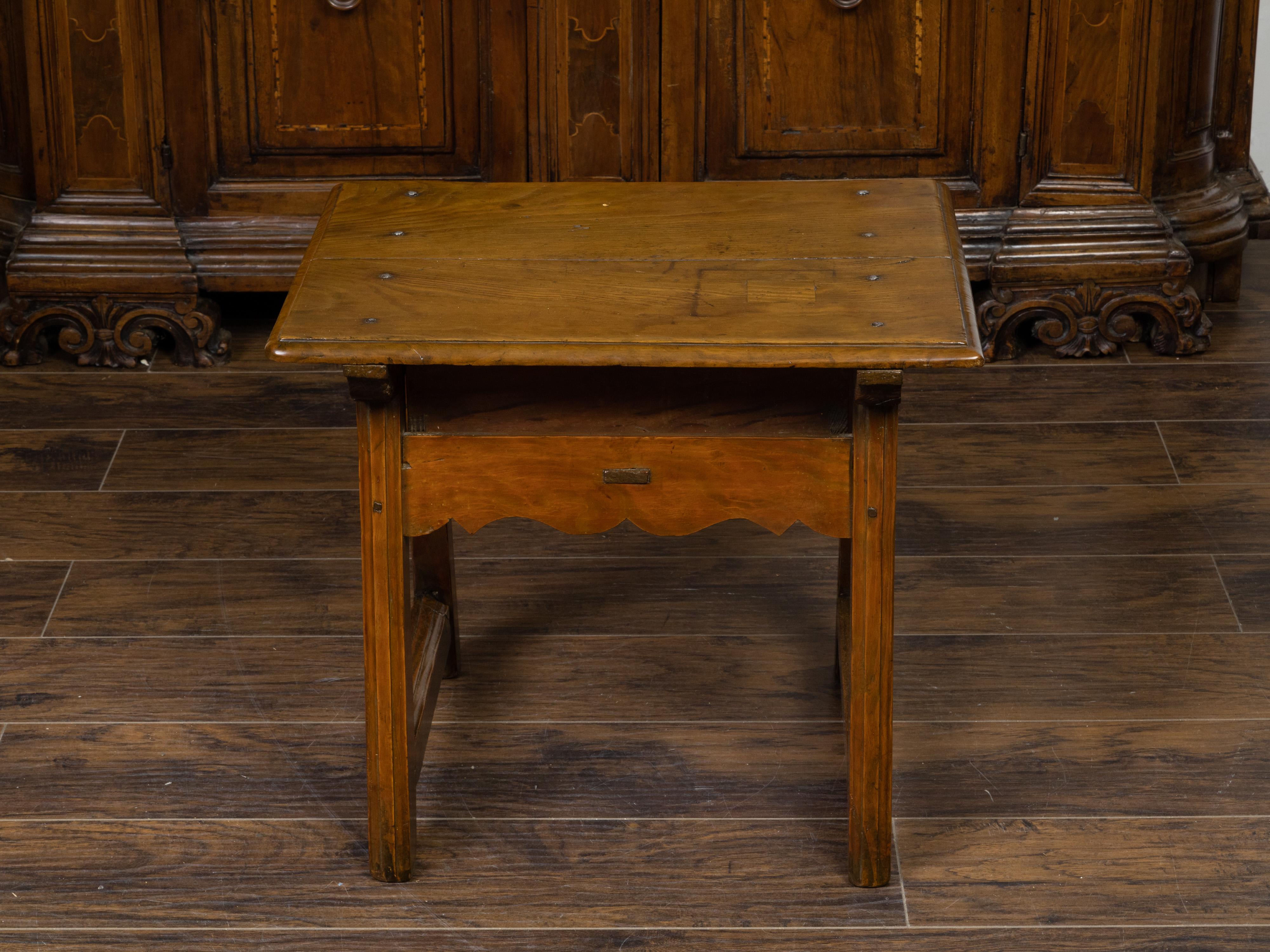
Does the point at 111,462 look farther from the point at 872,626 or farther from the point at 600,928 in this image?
the point at 872,626

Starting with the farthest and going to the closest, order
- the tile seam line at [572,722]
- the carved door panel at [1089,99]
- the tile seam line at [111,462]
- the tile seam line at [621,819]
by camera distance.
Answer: the carved door panel at [1089,99] → the tile seam line at [111,462] → the tile seam line at [572,722] → the tile seam line at [621,819]

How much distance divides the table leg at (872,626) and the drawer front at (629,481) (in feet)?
0.08

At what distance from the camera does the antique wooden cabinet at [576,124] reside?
3.03 metres

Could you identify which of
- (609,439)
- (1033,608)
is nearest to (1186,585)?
(1033,608)

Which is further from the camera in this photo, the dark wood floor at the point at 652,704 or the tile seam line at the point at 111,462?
the tile seam line at the point at 111,462

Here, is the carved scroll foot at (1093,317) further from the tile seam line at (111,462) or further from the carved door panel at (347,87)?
the tile seam line at (111,462)

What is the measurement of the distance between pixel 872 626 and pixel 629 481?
0.29m

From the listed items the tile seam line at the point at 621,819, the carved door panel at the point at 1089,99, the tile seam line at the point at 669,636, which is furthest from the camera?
the carved door panel at the point at 1089,99

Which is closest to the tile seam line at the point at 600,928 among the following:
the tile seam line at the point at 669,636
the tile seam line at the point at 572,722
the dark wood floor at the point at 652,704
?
the dark wood floor at the point at 652,704

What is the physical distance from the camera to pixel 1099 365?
3113mm

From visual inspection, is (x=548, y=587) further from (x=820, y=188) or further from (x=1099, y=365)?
(x=1099, y=365)

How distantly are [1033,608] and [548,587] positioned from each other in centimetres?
68

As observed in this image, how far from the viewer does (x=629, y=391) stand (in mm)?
1704

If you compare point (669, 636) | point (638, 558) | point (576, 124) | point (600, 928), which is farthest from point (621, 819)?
point (576, 124)
